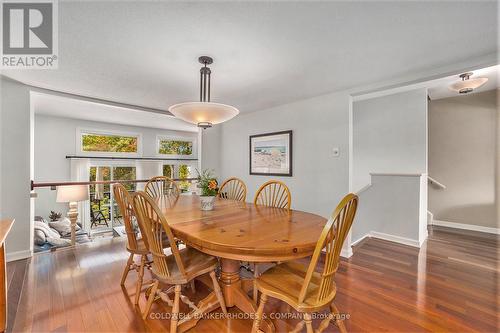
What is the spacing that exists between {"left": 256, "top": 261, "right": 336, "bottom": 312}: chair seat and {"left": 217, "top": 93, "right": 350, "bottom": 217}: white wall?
1.81m

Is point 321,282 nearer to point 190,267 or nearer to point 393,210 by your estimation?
point 190,267

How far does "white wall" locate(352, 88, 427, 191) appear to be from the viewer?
12.2 feet

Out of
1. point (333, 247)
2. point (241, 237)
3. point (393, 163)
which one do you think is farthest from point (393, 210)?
point (241, 237)

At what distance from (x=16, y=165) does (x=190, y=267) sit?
2931 millimetres

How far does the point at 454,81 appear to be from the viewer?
3.02 metres

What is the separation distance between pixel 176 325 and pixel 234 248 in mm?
734

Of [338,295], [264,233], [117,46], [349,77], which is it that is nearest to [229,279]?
[264,233]

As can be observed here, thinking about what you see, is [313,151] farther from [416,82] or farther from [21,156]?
[21,156]

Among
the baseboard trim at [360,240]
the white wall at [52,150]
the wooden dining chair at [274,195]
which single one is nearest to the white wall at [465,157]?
the baseboard trim at [360,240]

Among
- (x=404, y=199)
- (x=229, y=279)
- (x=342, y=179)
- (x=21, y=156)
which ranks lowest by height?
(x=229, y=279)

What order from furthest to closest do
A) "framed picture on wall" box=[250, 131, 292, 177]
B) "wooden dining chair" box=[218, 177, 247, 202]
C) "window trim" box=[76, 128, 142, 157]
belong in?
"window trim" box=[76, 128, 142, 157] → "framed picture on wall" box=[250, 131, 292, 177] → "wooden dining chair" box=[218, 177, 247, 202]

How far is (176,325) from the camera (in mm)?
1479

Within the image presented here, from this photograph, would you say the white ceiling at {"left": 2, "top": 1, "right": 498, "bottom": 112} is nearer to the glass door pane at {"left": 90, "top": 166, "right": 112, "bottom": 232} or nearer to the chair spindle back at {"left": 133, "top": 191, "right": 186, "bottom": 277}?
the chair spindle back at {"left": 133, "top": 191, "right": 186, "bottom": 277}

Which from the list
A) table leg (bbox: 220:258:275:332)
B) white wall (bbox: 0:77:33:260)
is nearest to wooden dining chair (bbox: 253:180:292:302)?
table leg (bbox: 220:258:275:332)
